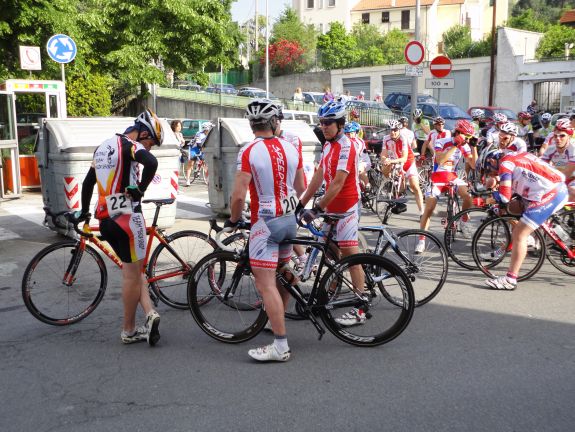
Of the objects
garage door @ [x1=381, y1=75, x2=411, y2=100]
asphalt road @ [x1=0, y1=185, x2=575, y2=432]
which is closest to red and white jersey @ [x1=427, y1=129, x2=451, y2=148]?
asphalt road @ [x1=0, y1=185, x2=575, y2=432]

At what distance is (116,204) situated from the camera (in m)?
4.93

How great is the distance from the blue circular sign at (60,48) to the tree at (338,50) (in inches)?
1651

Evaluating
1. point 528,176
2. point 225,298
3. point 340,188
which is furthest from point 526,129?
point 225,298

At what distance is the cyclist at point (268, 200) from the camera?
450cm

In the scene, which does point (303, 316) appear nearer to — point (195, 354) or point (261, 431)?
point (195, 354)

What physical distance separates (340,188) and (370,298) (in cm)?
93

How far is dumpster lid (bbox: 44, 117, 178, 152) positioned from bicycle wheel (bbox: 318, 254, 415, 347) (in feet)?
17.1

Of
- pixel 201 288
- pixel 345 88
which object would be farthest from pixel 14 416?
pixel 345 88

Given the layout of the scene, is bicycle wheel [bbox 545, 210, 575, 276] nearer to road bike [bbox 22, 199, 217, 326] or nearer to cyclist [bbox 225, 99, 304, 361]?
cyclist [bbox 225, 99, 304, 361]

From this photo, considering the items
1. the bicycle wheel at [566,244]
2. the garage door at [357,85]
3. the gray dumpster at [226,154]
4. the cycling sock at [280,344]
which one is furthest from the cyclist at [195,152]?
the garage door at [357,85]

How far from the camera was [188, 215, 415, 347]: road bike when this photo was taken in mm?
4898

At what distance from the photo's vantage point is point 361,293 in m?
5.04

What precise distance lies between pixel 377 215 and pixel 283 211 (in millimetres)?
7293

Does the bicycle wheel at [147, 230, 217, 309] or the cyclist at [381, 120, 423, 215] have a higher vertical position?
the cyclist at [381, 120, 423, 215]
